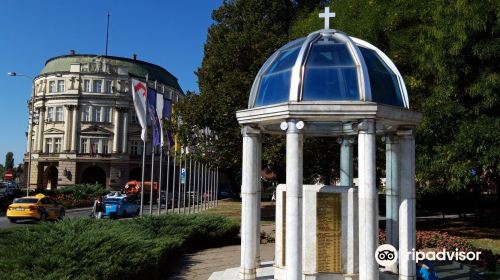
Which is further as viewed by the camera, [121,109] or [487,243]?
[121,109]

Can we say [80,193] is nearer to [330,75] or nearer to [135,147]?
[135,147]

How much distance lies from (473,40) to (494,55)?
0.84 m

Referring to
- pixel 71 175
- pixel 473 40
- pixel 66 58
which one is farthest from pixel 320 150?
pixel 66 58

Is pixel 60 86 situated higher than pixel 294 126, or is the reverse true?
pixel 60 86

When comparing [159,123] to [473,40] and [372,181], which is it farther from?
[372,181]

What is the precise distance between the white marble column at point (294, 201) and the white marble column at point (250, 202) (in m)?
1.33

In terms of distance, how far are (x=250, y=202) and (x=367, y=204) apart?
2.63 meters

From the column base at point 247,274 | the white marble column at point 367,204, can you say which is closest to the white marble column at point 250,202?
the column base at point 247,274

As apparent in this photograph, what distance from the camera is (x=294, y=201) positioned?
30.7 feet

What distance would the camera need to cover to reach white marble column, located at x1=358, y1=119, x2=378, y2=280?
9.17 meters

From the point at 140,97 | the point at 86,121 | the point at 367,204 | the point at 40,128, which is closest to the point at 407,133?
the point at 367,204

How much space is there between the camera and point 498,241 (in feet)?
64.1

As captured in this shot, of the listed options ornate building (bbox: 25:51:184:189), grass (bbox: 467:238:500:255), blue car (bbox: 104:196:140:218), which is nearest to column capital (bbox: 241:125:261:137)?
grass (bbox: 467:238:500:255)

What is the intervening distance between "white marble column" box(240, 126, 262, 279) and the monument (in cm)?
2
